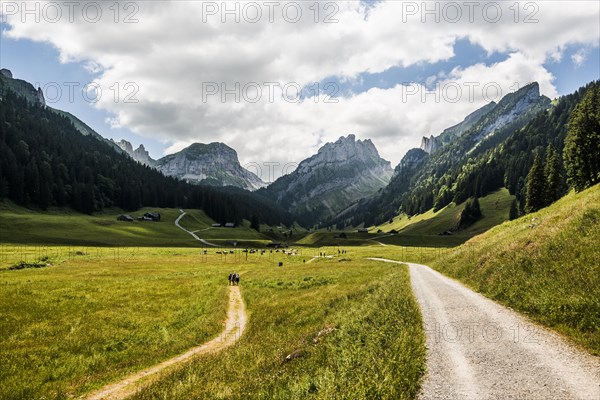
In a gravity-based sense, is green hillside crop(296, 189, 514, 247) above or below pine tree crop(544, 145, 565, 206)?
below

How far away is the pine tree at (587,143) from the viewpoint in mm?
73688

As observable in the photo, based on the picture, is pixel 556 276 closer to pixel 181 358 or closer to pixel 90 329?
pixel 181 358

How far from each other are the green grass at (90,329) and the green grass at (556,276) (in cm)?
1878

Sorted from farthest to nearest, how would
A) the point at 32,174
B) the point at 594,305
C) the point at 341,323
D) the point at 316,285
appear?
the point at 32,174 < the point at 316,285 < the point at 341,323 < the point at 594,305

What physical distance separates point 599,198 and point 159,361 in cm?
3554

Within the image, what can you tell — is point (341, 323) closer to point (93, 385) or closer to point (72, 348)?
point (93, 385)

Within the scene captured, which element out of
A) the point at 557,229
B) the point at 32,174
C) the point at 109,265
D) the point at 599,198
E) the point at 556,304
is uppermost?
the point at 32,174

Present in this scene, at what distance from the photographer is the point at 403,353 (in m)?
11.2

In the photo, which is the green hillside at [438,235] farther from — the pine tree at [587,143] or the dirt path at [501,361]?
the dirt path at [501,361]

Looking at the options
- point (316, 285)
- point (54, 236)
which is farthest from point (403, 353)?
point (54, 236)

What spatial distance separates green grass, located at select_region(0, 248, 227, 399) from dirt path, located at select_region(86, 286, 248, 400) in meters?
0.66

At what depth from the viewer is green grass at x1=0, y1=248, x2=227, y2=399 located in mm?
15211

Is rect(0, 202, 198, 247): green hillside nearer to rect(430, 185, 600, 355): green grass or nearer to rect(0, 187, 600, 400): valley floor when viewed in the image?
Result: rect(0, 187, 600, 400): valley floor

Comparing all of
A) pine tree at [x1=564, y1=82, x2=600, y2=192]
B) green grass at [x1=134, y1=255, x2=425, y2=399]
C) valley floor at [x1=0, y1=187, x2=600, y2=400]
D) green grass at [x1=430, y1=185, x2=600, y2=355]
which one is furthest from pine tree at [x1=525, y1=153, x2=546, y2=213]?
green grass at [x1=134, y1=255, x2=425, y2=399]
